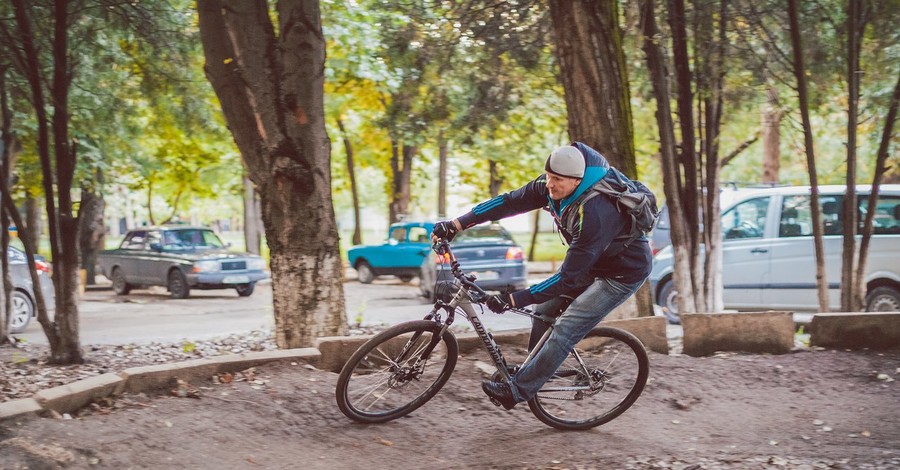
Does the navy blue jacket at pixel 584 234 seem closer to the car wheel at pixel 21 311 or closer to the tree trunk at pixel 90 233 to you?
the car wheel at pixel 21 311

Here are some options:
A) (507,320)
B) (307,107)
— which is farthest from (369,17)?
(307,107)

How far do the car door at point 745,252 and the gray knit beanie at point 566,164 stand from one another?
801 centimetres

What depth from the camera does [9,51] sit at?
9.67 meters

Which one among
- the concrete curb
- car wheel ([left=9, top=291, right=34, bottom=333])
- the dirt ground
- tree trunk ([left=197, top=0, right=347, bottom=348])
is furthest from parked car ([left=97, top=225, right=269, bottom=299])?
the dirt ground

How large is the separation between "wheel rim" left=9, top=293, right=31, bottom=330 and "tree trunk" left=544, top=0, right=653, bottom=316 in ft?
32.2

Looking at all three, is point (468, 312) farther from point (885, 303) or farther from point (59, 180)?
point (885, 303)

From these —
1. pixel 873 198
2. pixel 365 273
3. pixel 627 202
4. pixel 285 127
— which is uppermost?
pixel 285 127

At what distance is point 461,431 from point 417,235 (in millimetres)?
16198

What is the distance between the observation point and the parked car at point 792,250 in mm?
11070

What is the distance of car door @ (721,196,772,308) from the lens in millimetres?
12195

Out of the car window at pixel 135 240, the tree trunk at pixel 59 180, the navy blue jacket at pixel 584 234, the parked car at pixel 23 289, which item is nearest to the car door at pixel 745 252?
the navy blue jacket at pixel 584 234

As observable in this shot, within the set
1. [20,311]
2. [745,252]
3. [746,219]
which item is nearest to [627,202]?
[745,252]

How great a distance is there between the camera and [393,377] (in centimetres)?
561

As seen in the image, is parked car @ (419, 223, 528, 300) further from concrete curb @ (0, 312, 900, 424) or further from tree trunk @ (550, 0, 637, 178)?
concrete curb @ (0, 312, 900, 424)
